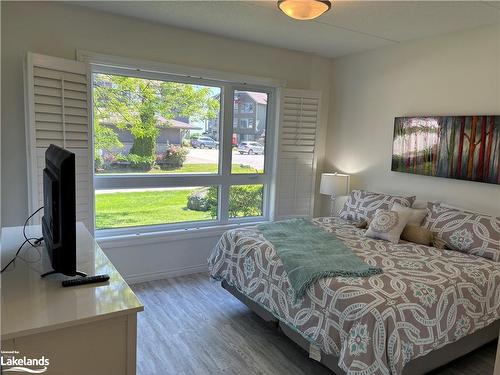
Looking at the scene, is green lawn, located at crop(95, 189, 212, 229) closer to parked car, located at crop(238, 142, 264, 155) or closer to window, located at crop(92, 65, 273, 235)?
window, located at crop(92, 65, 273, 235)

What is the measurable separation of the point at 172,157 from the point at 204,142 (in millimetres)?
393

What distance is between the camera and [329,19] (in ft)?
10.1

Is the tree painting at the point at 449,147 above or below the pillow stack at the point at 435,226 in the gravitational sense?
above

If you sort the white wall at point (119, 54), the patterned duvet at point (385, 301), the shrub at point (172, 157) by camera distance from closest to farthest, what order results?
the patterned duvet at point (385, 301)
the white wall at point (119, 54)
the shrub at point (172, 157)

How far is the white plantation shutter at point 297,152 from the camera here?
4.25 meters

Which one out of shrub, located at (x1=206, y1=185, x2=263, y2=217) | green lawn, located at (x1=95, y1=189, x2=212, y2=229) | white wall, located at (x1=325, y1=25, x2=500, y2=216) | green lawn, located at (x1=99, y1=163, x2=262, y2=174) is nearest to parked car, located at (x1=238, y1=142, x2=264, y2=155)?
green lawn, located at (x1=99, y1=163, x2=262, y2=174)

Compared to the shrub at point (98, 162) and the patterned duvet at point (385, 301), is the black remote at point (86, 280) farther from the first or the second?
the shrub at point (98, 162)

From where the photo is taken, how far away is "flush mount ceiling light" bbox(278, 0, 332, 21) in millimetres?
2359

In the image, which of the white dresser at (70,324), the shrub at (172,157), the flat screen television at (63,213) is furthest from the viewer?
the shrub at (172,157)

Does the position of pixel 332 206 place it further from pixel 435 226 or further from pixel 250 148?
pixel 435 226

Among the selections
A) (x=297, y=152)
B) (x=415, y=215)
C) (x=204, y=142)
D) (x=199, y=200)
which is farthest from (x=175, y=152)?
(x=415, y=215)

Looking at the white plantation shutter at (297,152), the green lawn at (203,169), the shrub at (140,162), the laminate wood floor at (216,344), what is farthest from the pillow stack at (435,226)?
the shrub at (140,162)

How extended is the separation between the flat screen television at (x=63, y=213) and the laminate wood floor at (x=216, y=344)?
1144 millimetres

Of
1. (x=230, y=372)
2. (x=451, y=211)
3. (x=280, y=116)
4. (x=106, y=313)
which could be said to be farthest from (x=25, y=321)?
(x=280, y=116)
